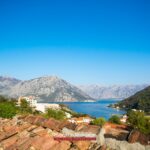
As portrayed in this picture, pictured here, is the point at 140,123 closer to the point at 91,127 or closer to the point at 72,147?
the point at 91,127

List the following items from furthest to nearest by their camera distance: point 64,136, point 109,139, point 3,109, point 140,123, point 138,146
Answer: point 140,123
point 3,109
point 64,136
point 109,139
point 138,146

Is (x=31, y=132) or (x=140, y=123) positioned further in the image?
(x=140, y=123)

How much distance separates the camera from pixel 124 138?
62.4 feet

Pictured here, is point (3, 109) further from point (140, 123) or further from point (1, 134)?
point (140, 123)

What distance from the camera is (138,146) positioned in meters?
17.5

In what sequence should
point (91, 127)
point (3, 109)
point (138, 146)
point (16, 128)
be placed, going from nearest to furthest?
point (138, 146), point (91, 127), point (16, 128), point (3, 109)

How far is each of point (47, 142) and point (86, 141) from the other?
2772 mm

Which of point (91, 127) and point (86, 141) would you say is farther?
point (91, 127)

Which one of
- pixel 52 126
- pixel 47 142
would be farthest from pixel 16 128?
pixel 47 142

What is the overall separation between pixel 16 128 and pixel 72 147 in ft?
24.6

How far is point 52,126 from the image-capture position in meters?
23.7

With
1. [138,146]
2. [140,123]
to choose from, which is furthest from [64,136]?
[140,123]

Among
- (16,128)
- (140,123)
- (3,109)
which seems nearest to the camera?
(16,128)

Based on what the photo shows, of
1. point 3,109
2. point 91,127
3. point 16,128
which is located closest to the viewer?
point 91,127
